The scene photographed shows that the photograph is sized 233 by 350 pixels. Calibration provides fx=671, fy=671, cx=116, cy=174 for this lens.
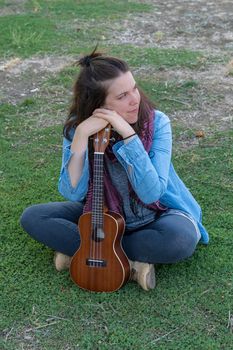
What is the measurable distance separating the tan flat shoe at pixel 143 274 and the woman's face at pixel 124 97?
2.64 ft

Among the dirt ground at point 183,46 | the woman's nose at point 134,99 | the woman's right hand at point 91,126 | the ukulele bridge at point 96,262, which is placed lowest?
the dirt ground at point 183,46

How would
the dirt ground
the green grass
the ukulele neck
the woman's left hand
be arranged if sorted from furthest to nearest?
1. the dirt ground
2. the ukulele neck
3. the woman's left hand
4. the green grass

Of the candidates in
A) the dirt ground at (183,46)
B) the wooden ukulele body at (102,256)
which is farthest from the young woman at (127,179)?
the dirt ground at (183,46)

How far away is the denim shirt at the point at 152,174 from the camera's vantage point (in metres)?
3.42

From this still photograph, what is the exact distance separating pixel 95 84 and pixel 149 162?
0.49m

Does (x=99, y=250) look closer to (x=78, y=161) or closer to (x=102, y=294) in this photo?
(x=102, y=294)

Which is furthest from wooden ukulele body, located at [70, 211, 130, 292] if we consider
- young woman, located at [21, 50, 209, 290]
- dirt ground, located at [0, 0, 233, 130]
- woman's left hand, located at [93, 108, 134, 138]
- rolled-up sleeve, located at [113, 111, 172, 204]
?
dirt ground, located at [0, 0, 233, 130]

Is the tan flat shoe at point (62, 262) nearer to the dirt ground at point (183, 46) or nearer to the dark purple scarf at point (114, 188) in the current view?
the dark purple scarf at point (114, 188)

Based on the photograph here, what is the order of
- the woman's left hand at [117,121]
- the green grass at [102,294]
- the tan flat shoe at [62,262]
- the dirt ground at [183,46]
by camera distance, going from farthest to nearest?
1. the dirt ground at [183,46]
2. the tan flat shoe at [62,262]
3. the woman's left hand at [117,121]
4. the green grass at [102,294]

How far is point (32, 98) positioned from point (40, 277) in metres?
2.95

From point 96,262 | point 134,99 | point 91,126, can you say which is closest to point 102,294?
point 96,262

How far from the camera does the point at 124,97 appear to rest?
11.3 ft

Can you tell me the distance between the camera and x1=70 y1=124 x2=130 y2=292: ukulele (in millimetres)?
3547

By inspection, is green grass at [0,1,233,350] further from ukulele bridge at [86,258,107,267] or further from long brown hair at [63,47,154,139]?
long brown hair at [63,47,154,139]
